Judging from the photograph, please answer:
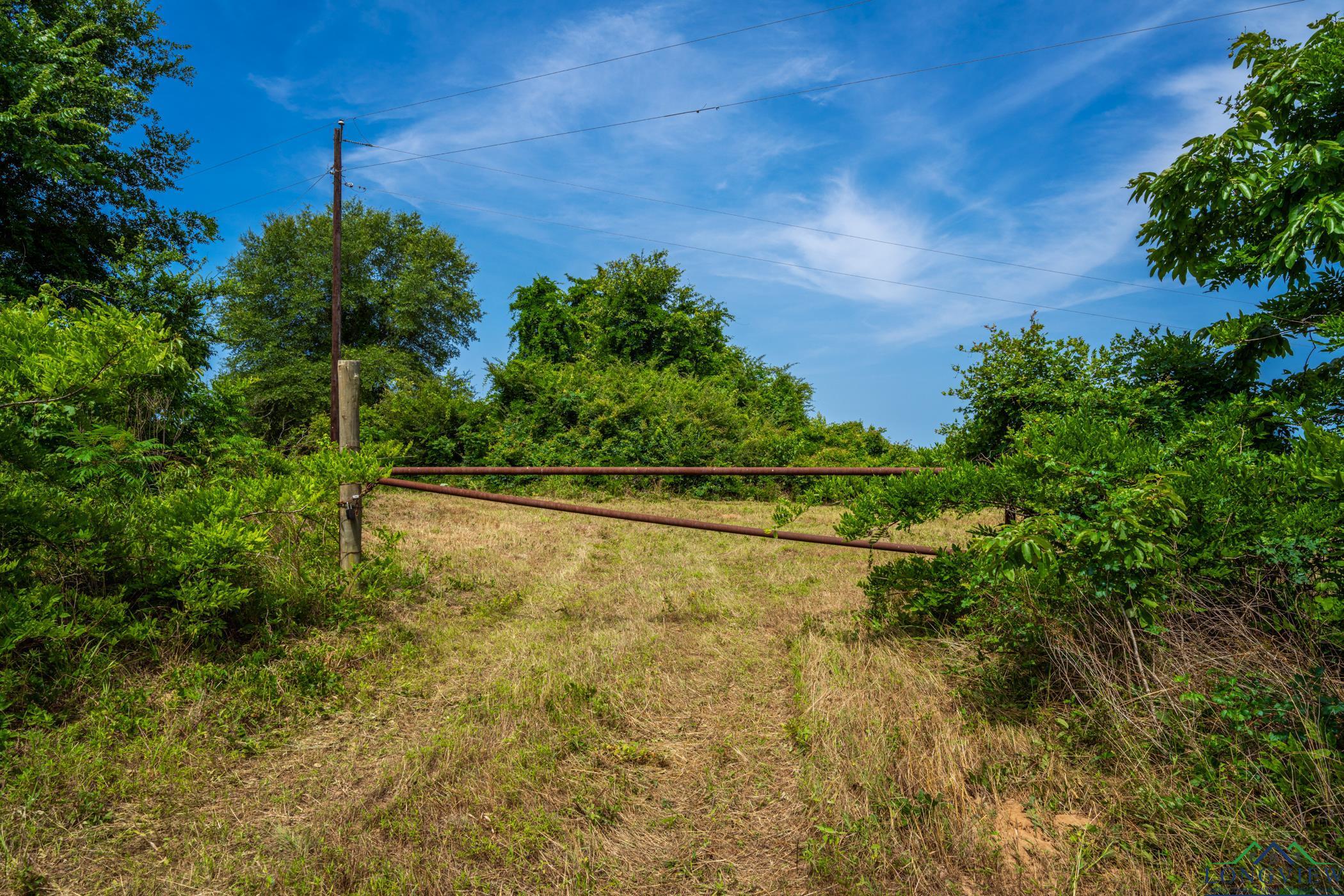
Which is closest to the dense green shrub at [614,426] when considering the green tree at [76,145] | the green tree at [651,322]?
the green tree at [651,322]

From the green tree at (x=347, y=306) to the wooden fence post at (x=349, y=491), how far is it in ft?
78.0

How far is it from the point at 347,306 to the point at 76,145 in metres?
22.8

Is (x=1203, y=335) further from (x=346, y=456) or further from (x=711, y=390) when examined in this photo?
(x=711, y=390)

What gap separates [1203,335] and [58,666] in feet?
26.2

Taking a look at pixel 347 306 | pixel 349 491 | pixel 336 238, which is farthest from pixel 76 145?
pixel 347 306

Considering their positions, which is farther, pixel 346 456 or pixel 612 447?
pixel 612 447

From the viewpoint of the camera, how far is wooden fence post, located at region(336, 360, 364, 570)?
5.39 metres

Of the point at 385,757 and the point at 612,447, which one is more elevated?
the point at 612,447

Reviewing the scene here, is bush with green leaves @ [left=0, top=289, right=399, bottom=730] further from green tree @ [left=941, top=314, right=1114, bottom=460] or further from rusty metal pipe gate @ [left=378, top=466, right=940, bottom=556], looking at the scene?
green tree @ [left=941, top=314, right=1114, bottom=460]

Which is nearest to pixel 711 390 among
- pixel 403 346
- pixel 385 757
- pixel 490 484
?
pixel 490 484

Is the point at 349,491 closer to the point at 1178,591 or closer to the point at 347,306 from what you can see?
the point at 1178,591

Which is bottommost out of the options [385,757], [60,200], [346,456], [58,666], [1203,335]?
[385,757]

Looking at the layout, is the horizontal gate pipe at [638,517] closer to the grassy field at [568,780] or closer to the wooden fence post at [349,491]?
the wooden fence post at [349,491]

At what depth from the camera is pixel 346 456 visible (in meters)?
4.73
